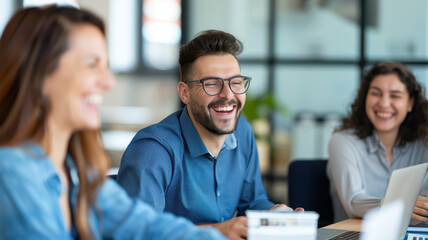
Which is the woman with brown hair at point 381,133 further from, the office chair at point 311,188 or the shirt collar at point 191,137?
the shirt collar at point 191,137

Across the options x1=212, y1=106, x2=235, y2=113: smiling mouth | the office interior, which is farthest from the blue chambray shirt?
the office interior

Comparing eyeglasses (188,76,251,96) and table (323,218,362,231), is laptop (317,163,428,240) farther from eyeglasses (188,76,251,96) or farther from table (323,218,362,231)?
eyeglasses (188,76,251,96)

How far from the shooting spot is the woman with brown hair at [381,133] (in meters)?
2.56

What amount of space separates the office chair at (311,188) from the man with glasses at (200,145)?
0.28 metres

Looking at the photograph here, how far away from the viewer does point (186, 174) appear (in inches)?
80.4

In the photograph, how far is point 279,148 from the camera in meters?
5.16

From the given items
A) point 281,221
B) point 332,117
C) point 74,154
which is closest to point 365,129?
point 281,221

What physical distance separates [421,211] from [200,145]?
88 cm

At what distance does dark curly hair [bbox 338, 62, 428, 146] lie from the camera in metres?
2.68

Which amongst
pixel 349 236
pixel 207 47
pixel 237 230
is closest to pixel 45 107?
pixel 237 230

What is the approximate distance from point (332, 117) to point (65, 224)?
4093 millimetres

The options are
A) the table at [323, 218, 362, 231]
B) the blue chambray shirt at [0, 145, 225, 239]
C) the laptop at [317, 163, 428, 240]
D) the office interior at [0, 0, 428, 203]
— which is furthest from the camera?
the office interior at [0, 0, 428, 203]

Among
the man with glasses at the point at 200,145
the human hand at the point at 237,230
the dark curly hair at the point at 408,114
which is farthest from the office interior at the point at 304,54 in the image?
the human hand at the point at 237,230

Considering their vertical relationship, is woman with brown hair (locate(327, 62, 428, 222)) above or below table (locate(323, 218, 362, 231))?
above
